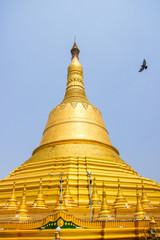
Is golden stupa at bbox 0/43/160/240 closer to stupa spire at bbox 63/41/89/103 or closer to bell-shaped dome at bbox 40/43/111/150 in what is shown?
bell-shaped dome at bbox 40/43/111/150

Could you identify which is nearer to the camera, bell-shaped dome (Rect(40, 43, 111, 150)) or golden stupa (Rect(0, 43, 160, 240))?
golden stupa (Rect(0, 43, 160, 240))

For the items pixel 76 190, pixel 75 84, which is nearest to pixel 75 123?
pixel 75 84

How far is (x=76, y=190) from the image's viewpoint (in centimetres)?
1396

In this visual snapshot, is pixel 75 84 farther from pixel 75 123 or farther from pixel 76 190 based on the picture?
pixel 76 190

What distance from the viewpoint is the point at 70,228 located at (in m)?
8.59

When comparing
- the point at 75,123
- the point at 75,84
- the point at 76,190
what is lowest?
the point at 76,190

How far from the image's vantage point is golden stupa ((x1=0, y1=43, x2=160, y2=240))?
8.98 m

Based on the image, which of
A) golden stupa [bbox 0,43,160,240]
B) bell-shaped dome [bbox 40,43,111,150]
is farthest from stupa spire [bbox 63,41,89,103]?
golden stupa [bbox 0,43,160,240]

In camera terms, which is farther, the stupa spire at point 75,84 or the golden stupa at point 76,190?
the stupa spire at point 75,84

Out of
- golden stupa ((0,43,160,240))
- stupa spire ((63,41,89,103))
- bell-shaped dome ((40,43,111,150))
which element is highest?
stupa spire ((63,41,89,103))

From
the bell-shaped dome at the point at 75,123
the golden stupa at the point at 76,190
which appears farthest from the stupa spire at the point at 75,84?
the golden stupa at the point at 76,190

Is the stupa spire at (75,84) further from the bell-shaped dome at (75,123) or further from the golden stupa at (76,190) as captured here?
the golden stupa at (76,190)

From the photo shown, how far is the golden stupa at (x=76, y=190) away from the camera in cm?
898

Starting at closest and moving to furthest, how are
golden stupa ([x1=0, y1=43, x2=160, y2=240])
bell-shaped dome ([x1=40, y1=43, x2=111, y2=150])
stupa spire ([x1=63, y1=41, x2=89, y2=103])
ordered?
golden stupa ([x1=0, y1=43, x2=160, y2=240]) < bell-shaped dome ([x1=40, y1=43, x2=111, y2=150]) < stupa spire ([x1=63, y1=41, x2=89, y2=103])
